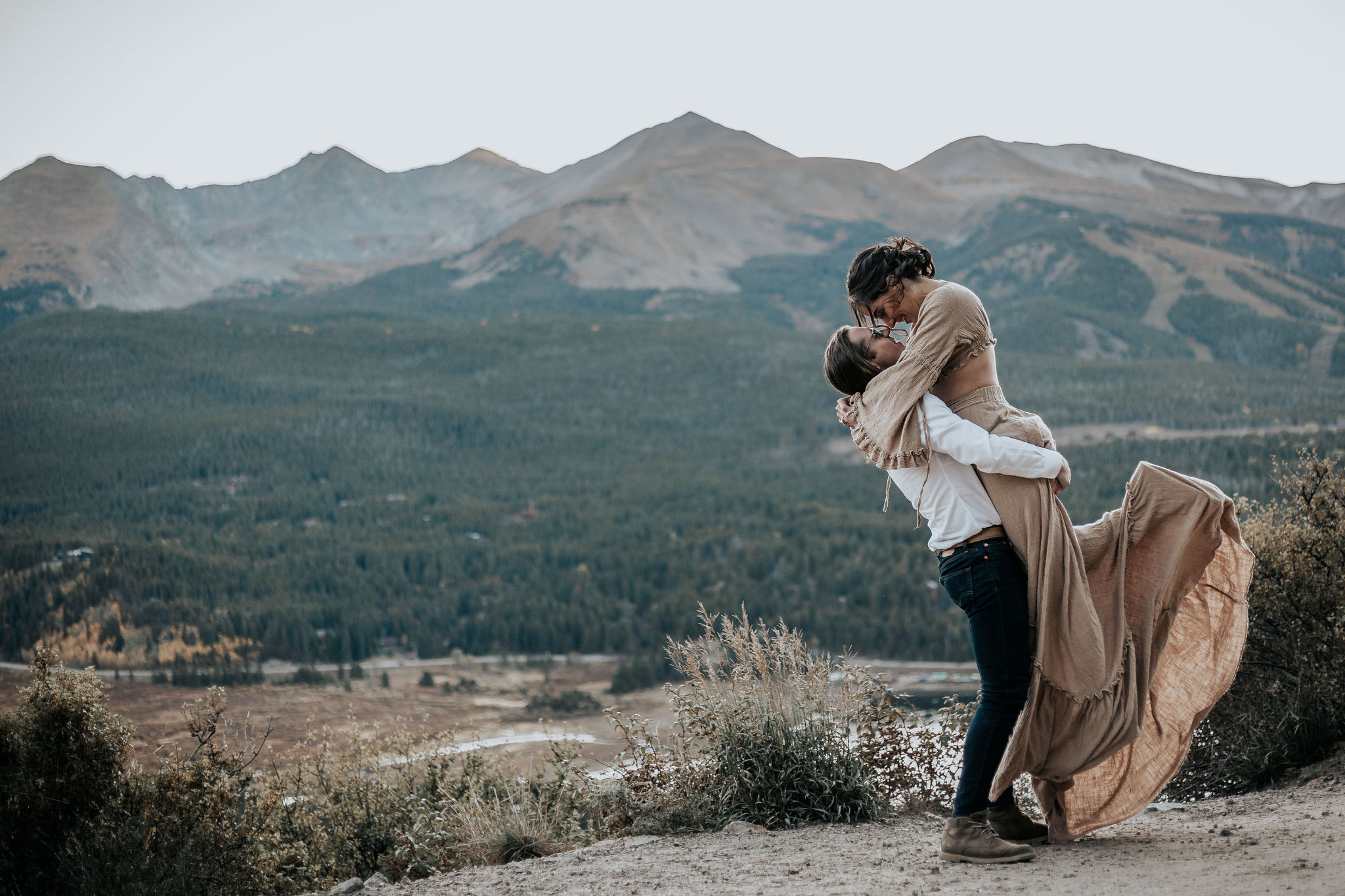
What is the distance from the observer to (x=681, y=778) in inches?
224

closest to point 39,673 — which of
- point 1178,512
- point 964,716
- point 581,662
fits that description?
point 964,716

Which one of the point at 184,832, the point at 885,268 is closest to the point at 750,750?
the point at 885,268

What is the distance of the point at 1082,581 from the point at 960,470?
0.62 meters

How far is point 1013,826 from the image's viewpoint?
4117mm

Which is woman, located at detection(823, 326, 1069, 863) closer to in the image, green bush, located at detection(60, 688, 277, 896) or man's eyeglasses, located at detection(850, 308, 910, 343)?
man's eyeglasses, located at detection(850, 308, 910, 343)

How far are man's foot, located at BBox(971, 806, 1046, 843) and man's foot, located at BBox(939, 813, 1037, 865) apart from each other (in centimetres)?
13

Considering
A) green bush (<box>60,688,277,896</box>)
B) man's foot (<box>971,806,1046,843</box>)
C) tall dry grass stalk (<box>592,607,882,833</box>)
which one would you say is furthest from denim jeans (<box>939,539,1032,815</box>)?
green bush (<box>60,688,277,896</box>)

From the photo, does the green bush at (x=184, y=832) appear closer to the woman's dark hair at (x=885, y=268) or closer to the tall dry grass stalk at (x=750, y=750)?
the tall dry grass stalk at (x=750, y=750)

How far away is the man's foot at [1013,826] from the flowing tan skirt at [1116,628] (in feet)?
0.31

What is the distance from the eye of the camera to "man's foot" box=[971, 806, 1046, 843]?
410 cm

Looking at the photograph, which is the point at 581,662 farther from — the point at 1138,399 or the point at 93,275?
the point at 93,275

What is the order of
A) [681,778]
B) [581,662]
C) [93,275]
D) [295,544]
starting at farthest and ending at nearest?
[93,275]
[295,544]
[581,662]
[681,778]

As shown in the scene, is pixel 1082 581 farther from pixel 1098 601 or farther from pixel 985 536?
pixel 985 536

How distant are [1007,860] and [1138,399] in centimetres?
9593
